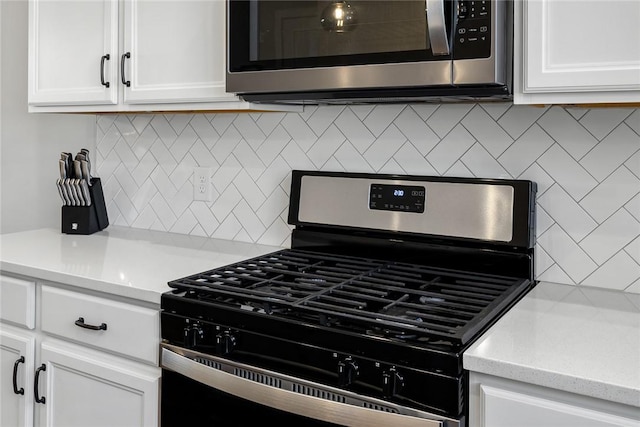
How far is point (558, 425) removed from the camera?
40.3 inches

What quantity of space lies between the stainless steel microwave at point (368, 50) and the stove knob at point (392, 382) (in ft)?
2.11

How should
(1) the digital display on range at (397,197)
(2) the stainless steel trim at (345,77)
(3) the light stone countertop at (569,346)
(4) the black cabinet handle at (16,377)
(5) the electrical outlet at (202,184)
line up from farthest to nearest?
1. (5) the electrical outlet at (202,184)
2. (4) the black cabinet handle at (16,377)
3. (1) the digital display on range at (397,197)
4. (2) the stainless steel trim at (345,77)
5. (3) the light stone countertop at (569,346)

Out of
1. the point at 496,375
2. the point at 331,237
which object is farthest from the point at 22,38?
the point at 496,375

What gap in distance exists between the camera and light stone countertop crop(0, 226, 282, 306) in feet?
5.27

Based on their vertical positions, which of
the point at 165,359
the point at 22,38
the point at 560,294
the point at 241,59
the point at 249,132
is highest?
the point at 22,38

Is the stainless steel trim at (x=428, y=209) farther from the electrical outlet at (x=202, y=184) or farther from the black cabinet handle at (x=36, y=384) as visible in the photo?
the black cabinet handle at (x=36, y=384)

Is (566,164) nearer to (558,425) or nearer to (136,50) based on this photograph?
(558,425)

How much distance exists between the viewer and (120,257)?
188 centimetres

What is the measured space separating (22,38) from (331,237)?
173 cm

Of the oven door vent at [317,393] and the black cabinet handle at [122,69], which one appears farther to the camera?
the black cabinet handle at [122,69]

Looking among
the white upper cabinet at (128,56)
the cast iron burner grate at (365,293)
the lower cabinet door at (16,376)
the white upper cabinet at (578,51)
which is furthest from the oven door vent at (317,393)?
the lower cabinet door at (16,376)

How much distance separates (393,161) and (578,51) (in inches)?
26.2

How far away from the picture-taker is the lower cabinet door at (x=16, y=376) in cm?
180

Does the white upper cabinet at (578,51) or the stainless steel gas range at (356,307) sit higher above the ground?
the white upper cabinet at (578,51)
